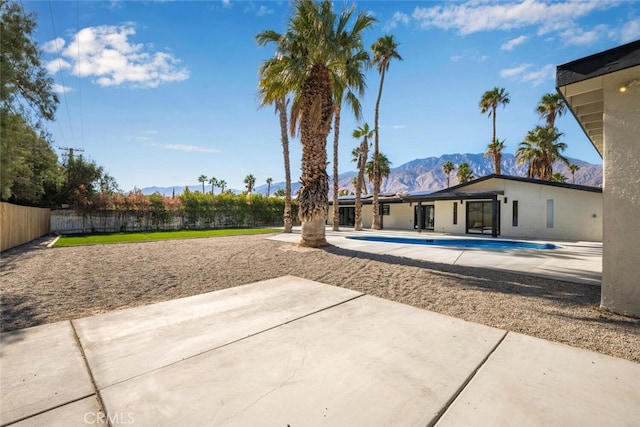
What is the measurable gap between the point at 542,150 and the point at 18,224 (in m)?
34.8

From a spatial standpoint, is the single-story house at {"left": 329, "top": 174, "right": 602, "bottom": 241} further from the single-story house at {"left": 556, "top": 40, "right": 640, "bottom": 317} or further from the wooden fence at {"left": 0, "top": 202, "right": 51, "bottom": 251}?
the wooden fence at {"left": 0, "top": 202, "right": 51, "bottom": 251}

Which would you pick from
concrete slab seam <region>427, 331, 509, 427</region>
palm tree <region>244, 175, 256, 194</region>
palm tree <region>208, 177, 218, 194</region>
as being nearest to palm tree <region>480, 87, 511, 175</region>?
concrete slab seam <region>427, 331, 509, 427</region>

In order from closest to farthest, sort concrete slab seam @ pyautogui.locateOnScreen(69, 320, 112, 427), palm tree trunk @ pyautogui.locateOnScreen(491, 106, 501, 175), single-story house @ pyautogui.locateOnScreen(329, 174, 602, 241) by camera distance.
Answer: concrete slab seam @ pyautogui.locateOnScreen(69, 320, 112, 427), single-story house @ pyautogui.locateOnScreen(329, 174, 602, 241), palm tree trunk @ pyautogui.locateOnScreen(491, 106, 501, 175)

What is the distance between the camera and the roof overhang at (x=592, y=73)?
138 inches

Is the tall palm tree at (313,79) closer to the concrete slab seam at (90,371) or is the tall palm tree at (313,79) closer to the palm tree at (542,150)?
the concrete slab seam at (90,371)

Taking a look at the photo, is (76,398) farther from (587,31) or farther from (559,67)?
(587,31)

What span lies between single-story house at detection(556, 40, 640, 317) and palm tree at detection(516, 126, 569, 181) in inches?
1019

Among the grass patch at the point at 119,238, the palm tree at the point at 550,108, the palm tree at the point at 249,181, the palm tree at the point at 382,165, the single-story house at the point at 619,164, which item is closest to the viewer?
the single-story house at the point at 619,164

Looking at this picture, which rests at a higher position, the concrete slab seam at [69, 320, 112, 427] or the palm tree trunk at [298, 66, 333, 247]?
the palm tree trunk at [298, 66, 333, 247]

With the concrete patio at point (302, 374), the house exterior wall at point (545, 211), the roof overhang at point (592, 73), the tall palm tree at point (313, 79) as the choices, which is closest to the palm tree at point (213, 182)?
the house exterior wall at point (545, 211)

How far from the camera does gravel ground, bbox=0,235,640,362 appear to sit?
3602 millimetres

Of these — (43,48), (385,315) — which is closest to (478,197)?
(385,315)

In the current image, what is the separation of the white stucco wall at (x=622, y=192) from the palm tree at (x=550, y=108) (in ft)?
91.9

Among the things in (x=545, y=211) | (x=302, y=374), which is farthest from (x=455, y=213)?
(x=302, y=374)
